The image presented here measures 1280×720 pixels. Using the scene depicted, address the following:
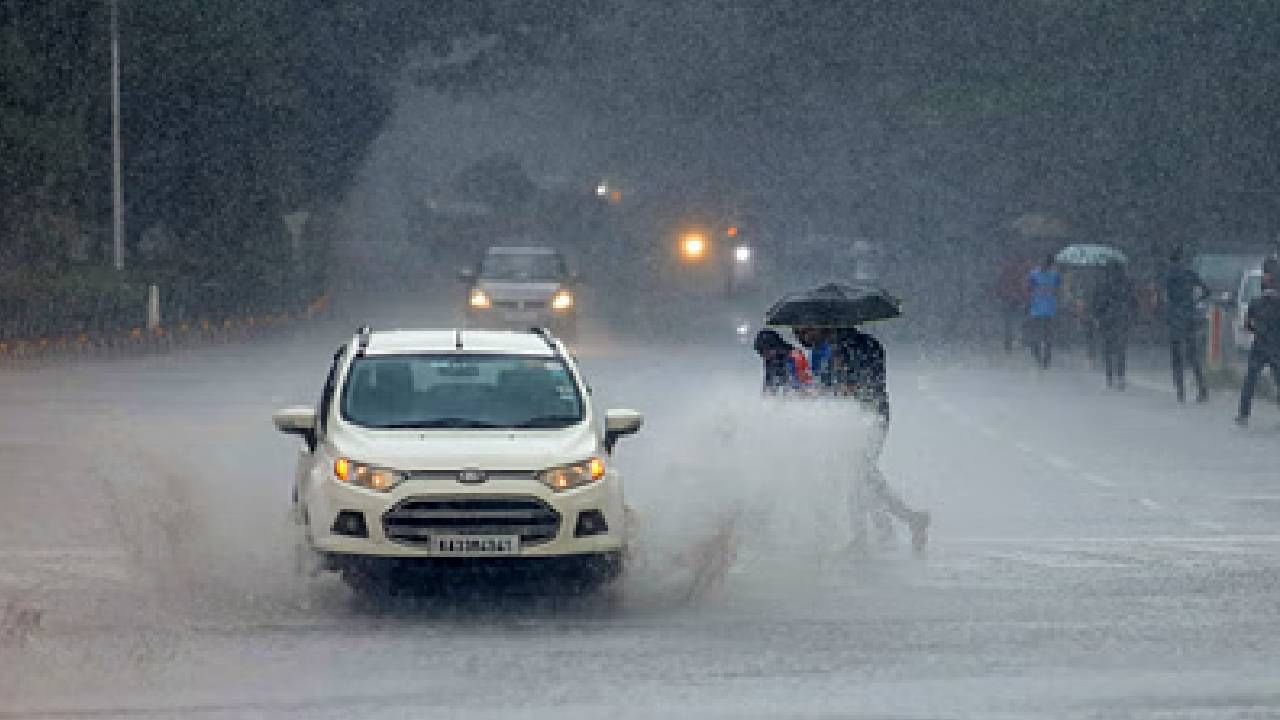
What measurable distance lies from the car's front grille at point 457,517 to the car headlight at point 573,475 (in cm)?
17

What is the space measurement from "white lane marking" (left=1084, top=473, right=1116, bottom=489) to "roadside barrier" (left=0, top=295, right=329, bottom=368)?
71.3ft

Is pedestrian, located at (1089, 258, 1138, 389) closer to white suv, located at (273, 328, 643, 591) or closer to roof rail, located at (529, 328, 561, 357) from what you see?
roof rail, located at (529, 328, 561, 357)

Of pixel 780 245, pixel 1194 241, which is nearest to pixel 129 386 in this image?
pixel 1194 241

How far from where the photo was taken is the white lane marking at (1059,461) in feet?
79.4

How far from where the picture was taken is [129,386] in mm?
36500

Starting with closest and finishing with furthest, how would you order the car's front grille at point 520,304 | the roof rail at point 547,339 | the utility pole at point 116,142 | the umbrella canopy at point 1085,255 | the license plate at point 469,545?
the license plate at point 469,545
the roof rail at point 547,339
the car's front grille at point 520,304
the umbrella canopy at point 1085,255
the utility pole at point 116,142

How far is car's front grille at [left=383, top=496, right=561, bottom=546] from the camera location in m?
13.1

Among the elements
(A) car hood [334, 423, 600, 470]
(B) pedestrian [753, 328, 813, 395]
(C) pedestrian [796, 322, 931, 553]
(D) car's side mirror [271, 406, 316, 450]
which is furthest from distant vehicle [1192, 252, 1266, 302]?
(A) car hood [334, 423, 600, 470]

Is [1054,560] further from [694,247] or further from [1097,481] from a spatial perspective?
[694,247]

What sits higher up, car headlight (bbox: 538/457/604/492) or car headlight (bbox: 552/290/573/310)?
car headlight (bbox: 538/457/604/492)

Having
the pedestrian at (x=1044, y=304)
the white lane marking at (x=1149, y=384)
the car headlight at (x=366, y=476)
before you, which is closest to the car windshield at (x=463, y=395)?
the car headlight at (x=366, y=476)

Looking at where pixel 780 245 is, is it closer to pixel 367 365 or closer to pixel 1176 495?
pixel 1176 495

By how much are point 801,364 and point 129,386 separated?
2173 cm

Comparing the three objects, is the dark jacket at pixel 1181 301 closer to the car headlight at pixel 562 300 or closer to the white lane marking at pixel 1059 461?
the white lane marking at pixel 1059 461
